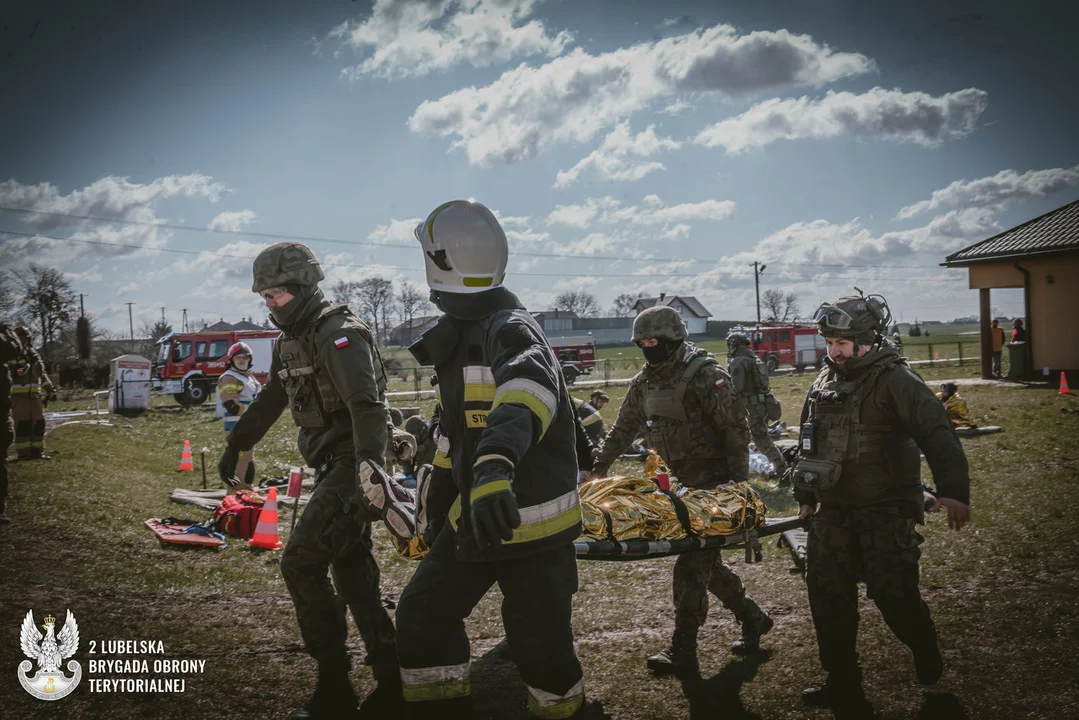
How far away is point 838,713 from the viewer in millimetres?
4234

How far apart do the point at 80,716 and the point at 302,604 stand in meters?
1.34

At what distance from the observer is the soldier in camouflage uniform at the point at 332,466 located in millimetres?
4277

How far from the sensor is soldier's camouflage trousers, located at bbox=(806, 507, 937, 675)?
13.9ft

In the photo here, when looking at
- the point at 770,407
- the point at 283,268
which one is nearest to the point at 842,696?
the point at 283,268

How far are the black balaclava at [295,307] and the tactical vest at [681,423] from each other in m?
2.66

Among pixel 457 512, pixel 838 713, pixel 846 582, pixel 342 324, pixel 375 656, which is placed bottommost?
pixel 838 713

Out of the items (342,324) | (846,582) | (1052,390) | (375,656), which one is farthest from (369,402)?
(1052,390)

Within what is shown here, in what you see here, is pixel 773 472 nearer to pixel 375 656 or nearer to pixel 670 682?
pixel 670 682

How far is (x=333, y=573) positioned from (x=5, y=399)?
711cm

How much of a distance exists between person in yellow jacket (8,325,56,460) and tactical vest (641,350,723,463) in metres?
11.4

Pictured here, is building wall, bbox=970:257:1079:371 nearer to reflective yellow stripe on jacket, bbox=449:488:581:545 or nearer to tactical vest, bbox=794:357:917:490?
tactical vest, bbox=794:357:917:490

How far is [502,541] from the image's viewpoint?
9.43ft

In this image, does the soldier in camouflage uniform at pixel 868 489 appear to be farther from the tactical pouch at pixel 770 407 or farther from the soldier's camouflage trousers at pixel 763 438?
the tactical pouch at pixel 770 407

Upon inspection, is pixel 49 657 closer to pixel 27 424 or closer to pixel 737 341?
pixel 27 424
